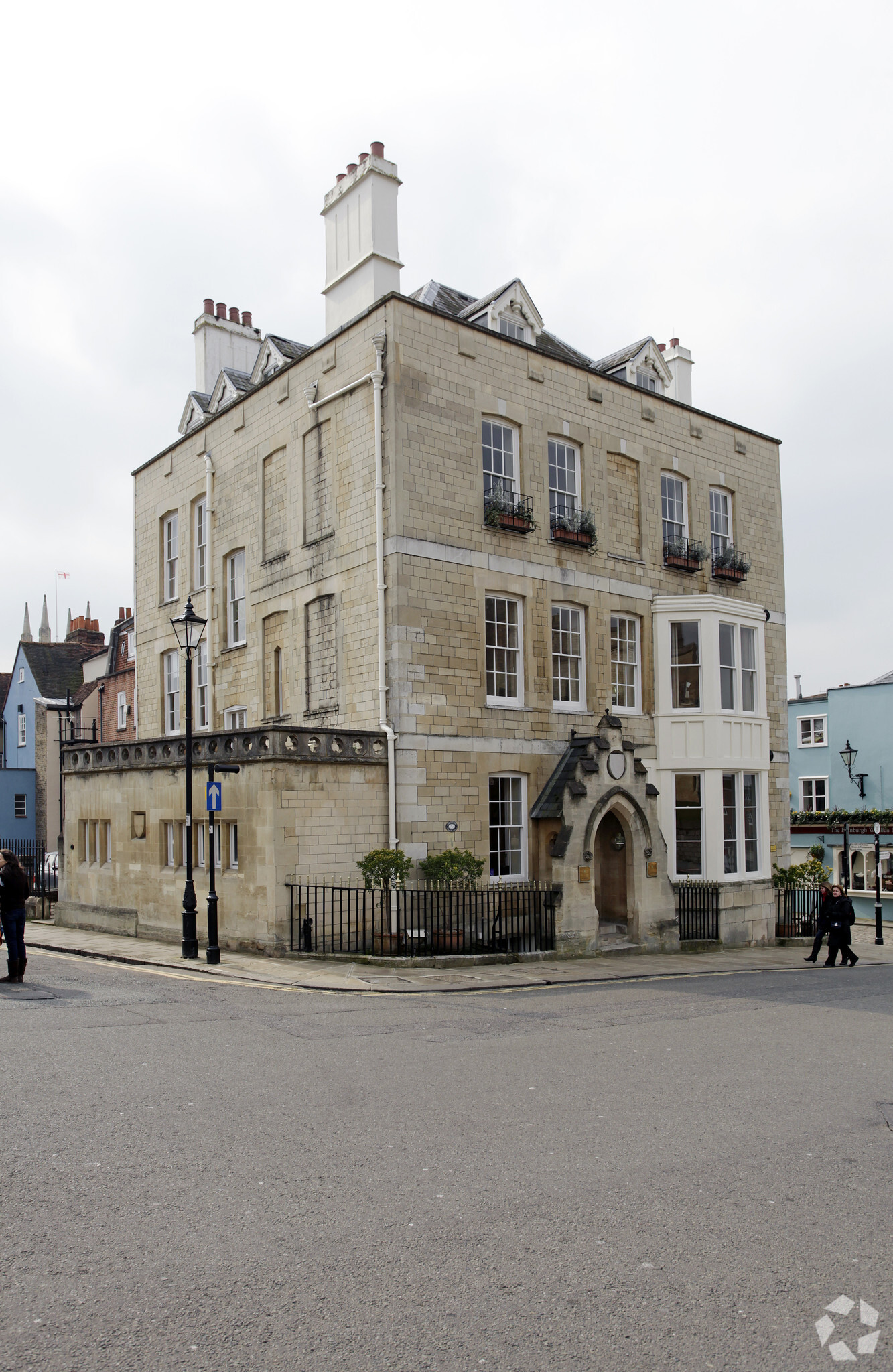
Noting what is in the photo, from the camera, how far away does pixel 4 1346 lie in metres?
3.97

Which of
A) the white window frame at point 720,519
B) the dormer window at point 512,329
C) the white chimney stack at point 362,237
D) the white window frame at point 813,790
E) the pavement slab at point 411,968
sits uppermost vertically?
the white chimney stack at point 362,237

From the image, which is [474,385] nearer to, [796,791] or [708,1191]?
[708,1191]

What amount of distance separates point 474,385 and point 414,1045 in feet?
50.4

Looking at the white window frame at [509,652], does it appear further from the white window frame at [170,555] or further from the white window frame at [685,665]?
the white window frame at [170,555]

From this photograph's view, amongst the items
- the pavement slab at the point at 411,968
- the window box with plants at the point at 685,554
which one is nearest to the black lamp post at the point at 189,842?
the pavement slab at the point at 411,968

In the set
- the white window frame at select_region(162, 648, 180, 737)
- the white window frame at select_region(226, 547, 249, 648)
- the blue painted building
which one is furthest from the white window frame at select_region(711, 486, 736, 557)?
the blue painted building

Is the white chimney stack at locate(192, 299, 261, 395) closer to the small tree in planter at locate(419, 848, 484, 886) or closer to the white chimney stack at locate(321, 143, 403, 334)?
the white chimney stack at locate(321, 143, 403, 334)

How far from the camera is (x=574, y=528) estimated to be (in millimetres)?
23422

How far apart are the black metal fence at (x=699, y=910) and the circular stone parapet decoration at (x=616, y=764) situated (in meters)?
4.01

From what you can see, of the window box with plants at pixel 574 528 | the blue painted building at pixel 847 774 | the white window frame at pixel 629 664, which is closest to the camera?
the window box with plants at pixel 574 528

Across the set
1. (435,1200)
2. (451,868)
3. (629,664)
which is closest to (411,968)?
(451,868)

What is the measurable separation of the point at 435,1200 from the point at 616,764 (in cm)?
1588

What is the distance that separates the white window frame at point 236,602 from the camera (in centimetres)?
2533

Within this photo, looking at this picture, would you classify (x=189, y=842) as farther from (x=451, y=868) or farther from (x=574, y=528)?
(x=574, y=528)
